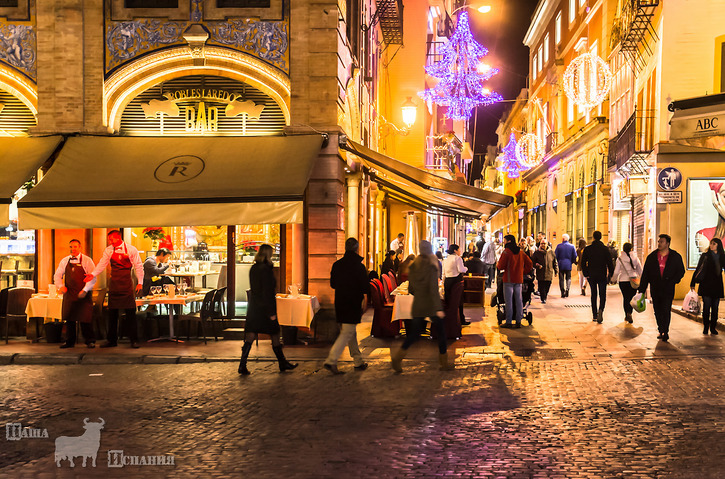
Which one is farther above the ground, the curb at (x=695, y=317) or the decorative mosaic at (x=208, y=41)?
the decorative mosaic at (x=208, y=41)

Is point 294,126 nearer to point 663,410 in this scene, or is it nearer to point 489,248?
point 663,410

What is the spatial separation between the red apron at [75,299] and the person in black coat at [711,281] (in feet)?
35.2

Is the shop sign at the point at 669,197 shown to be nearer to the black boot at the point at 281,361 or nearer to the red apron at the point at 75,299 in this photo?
the black boot at the point at 281,361

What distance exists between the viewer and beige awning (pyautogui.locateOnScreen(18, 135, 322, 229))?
44.0 ft

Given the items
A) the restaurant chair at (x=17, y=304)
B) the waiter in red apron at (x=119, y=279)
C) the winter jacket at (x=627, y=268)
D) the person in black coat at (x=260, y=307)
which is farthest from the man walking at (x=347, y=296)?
the winter jacket at (x=627, y=268)

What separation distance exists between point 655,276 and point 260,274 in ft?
24.6

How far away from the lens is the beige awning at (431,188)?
16.1m

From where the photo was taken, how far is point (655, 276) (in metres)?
14.9

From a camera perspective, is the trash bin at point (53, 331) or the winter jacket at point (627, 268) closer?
the trash bin at point (53, 331)

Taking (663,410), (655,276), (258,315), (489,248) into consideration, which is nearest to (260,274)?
(258,315)

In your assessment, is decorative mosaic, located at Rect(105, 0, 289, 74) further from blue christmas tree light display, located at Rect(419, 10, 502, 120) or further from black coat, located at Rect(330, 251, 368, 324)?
blue christmas tree light display, located at Rect(419, 10, 502, 120)

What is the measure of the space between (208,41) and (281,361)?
6.74 metres

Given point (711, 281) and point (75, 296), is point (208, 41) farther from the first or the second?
point (711, 281)

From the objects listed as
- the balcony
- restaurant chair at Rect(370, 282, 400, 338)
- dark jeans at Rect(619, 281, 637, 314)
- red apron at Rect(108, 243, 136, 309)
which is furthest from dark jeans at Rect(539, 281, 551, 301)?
red apron at Rect(108, 243, 136, 309)
